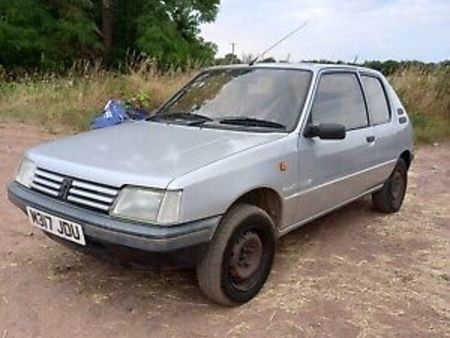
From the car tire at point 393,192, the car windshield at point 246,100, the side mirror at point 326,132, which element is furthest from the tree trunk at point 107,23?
the side mirror at point 326,132

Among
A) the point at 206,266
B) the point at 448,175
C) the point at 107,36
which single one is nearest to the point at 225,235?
the point at 206,266

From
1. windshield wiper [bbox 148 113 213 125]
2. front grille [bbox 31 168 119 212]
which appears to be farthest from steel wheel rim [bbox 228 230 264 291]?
windshield wiper [bbox 148 113 213 125]

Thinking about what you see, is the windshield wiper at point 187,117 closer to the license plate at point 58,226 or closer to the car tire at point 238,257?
the car tire at point 238,257

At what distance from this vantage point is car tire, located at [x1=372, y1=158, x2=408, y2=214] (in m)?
5.45

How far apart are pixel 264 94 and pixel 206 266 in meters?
1.57

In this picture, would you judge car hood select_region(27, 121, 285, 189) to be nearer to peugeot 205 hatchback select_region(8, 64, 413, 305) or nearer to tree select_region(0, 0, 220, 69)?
peugeot 205 hatchback select_region(8, 64, 413, 305)

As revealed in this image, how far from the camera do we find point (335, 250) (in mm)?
4473

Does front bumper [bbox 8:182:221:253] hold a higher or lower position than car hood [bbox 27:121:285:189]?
lower

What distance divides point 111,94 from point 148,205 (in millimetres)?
8139

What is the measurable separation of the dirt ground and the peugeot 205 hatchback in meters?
0.25

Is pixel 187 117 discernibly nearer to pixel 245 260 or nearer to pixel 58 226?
pixel 245 260

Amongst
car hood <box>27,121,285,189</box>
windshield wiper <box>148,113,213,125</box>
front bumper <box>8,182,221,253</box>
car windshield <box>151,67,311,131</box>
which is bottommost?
front bumper <box>8,182,221,253</box>

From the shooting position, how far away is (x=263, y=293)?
3574 mm

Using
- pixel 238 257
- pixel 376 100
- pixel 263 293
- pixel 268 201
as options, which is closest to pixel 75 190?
pixel 238 257
